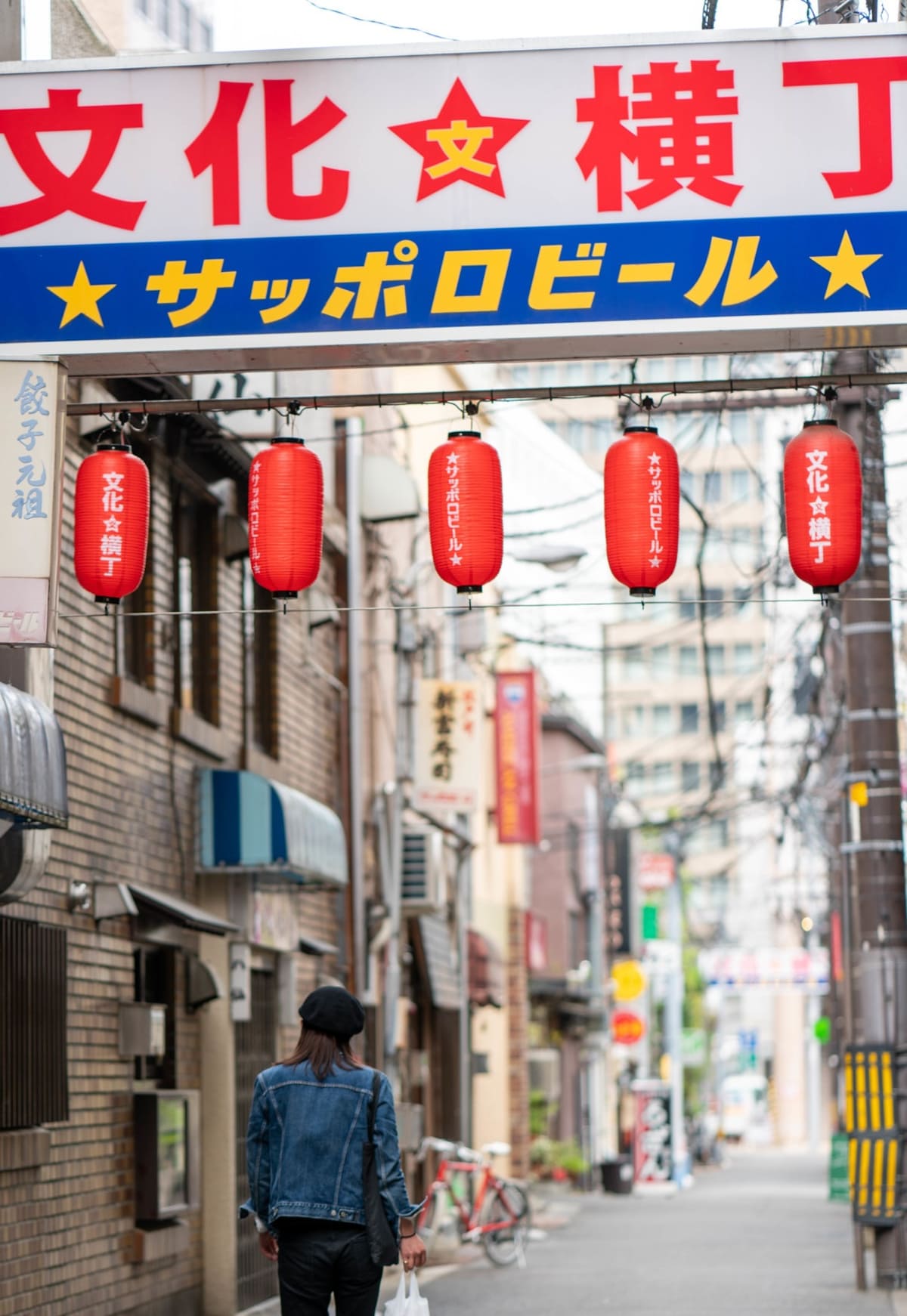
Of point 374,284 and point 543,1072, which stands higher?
point 374,284

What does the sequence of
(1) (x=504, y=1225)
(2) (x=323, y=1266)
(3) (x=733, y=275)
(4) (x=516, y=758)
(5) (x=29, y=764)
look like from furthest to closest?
(4) (x=516, y=758), (1) (x=504, y=1225), (5) (x=29, y=764), (3) (x=733, y=275), (2) (x=323, y=1266)

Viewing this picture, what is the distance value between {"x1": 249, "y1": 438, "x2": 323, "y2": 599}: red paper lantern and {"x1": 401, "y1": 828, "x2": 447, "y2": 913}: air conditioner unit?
13392 millimetres

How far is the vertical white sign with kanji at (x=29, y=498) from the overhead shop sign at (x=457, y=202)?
14.0 inches

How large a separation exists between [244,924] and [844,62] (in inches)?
362

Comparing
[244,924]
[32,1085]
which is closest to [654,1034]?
[244,924]

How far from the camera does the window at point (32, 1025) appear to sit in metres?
11.1

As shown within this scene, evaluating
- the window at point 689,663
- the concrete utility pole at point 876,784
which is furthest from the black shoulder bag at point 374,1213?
the window at point 689,663

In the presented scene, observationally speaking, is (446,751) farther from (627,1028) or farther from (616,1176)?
(627,1028)

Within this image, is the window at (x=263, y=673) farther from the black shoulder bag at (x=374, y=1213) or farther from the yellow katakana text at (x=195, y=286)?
the black shoulder bag at (x=374, y=1213)

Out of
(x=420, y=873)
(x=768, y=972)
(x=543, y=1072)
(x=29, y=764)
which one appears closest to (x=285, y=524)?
(x=29, y=764)

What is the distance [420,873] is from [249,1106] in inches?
247

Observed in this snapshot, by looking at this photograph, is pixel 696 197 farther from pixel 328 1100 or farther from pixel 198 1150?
pixel 198 1150

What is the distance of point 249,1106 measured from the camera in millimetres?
17109

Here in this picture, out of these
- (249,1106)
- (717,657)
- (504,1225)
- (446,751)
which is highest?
(717,657)
